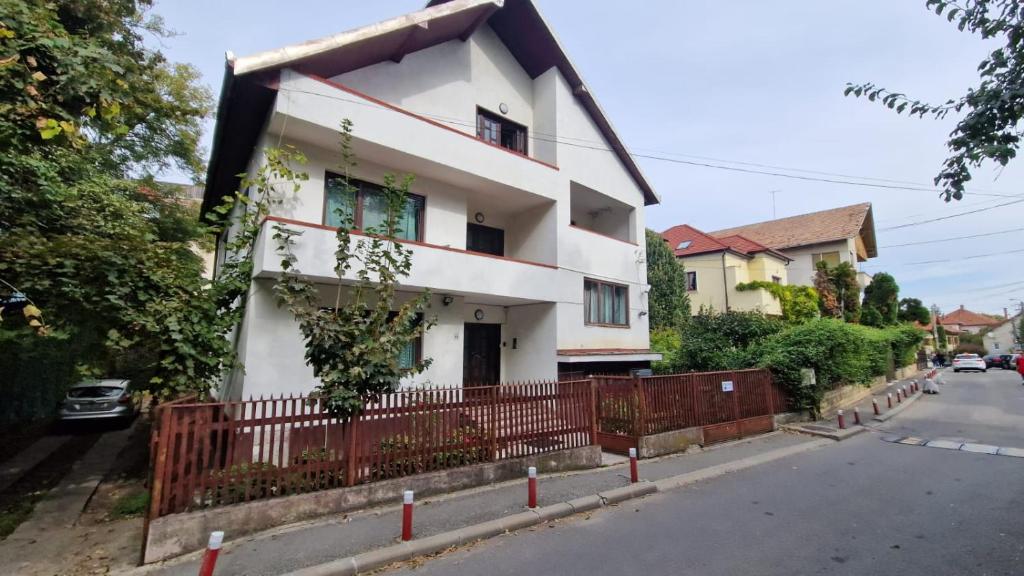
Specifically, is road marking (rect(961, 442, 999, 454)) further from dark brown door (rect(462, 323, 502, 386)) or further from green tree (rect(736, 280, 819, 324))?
green tree (rect(736, 280, 819, 324))

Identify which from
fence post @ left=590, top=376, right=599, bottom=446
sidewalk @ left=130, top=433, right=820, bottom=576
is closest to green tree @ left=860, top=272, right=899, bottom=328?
fence post @ left=590, top=376, right=599, bottom=446

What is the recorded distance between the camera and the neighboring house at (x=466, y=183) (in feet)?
29.7

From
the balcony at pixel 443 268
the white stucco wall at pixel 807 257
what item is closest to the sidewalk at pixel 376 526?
the balcony at pixel 443 268

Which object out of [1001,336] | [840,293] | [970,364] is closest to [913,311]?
[970,364]

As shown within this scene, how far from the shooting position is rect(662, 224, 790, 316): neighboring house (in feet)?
83.8

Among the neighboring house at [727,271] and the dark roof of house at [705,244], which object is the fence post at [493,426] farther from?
the dark roof of house at [705,244]

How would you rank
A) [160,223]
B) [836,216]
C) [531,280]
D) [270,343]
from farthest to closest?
[836,216]
[160,223]
[531,280]
[270,343]

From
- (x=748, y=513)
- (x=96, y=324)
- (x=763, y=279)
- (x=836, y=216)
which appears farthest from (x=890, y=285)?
(x=96, y=324)

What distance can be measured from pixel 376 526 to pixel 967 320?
136828 millimetres

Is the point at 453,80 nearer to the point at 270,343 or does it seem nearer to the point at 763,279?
the point at 270,343

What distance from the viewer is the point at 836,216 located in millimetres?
34250

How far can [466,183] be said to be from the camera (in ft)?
40.0

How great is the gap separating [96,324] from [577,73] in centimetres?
1414

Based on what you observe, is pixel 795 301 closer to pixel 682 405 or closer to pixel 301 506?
pixel 682 405
